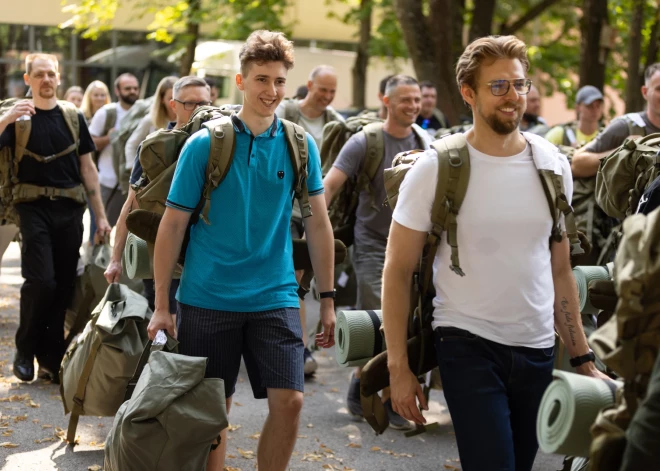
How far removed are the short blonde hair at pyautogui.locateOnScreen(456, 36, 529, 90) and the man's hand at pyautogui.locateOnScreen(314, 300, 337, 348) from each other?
5.11 feet

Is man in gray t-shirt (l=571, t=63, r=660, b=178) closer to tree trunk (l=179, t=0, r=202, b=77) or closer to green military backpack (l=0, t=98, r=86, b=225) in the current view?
green military backpack (l=0, t=98, r=86, b=225)

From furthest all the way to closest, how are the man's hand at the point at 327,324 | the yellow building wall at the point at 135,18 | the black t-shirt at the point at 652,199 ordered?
the yellow building wall at the point at 135,18
the man's hand at the point at 327,324
the black t-shirt at the point at 652,199

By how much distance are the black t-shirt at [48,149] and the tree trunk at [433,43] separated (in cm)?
939

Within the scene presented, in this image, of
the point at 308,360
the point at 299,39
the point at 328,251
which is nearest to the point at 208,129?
the point at 328,251

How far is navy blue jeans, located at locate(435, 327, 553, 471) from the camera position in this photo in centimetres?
381

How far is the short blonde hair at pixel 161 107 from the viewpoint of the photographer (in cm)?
869

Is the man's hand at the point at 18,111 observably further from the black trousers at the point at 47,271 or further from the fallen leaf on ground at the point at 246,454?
the fallen leaf on ground at the point at 246,454

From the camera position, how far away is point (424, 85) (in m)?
12.6

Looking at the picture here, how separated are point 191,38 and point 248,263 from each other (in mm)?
20566

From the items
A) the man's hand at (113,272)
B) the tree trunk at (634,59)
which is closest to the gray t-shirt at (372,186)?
the man's hand at (113,272)

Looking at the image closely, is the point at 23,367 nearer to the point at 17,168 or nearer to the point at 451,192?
the point at 17,168

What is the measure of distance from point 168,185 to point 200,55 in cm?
2570

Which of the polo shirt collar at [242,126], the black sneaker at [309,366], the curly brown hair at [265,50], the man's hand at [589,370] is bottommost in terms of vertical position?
the black sneaker at [309,366]

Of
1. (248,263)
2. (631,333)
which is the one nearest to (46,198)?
(248,263)
